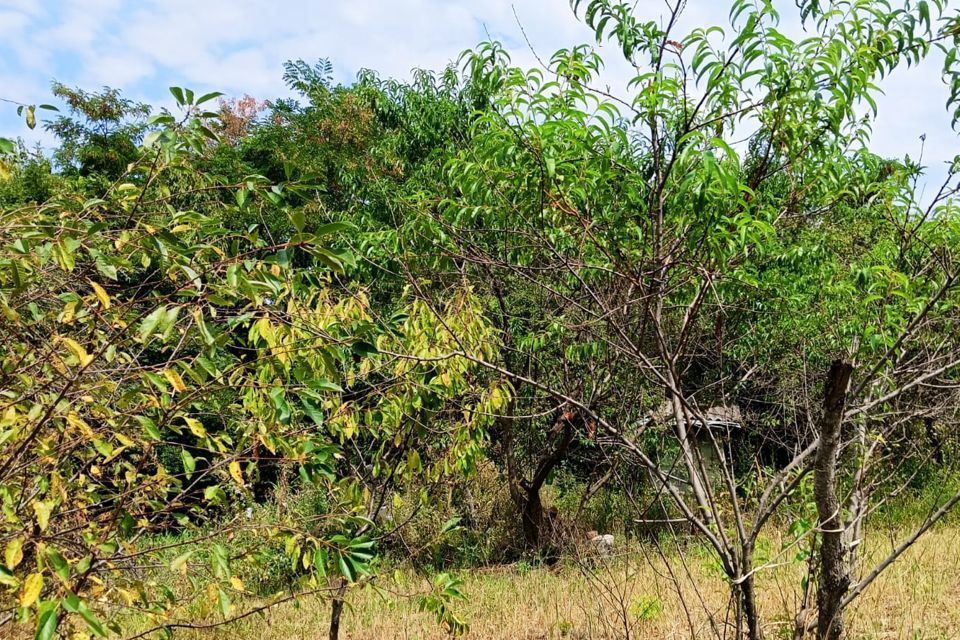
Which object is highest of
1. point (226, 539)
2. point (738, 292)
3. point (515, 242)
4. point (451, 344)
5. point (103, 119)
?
point (103, 119)

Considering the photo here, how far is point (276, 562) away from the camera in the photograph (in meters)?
7.54

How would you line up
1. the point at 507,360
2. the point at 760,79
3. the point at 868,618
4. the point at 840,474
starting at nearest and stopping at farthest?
the point at 760,79
the point at 868,618
the point at 840,474
the point at 507,360

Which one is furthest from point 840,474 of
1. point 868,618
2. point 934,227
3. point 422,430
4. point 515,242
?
point 422,430

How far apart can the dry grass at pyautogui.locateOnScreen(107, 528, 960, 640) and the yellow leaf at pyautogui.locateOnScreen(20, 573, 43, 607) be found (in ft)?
8.68

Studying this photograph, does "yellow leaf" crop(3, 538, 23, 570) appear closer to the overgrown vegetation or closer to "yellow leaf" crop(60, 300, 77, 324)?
the overgrown vegetation

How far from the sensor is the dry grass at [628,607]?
4586mm

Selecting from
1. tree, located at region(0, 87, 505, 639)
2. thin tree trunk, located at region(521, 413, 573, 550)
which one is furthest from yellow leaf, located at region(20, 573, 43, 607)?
thin tree trunk, located at region(521, 413, 573, 550)

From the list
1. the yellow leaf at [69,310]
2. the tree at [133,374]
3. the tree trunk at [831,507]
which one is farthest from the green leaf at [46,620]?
the tree trunk at [831,507]

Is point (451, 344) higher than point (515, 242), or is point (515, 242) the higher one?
point (515, 242)

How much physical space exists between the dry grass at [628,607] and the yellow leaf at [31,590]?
265cm

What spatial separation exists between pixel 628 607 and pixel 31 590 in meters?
3.93

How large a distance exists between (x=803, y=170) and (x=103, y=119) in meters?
15.0

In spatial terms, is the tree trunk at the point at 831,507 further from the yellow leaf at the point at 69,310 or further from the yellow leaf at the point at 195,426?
the yellow leaf at the point at 69,310

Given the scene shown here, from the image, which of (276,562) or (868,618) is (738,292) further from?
(276,562)
